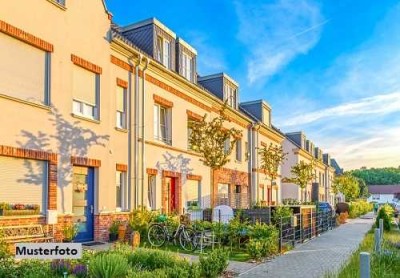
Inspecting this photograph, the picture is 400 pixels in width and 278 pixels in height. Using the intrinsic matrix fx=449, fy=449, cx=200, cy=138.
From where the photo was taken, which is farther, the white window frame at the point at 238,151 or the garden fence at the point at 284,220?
the white window frame at the point at 238,151

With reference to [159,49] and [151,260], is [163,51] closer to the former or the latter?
[159,49]

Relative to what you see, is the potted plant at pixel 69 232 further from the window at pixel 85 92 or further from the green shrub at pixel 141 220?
the window at pixel 85 92

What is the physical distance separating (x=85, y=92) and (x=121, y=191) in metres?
4.13

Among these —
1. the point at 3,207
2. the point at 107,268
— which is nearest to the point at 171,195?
the point at 3,207

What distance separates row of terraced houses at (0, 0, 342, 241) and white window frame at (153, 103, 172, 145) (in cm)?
5

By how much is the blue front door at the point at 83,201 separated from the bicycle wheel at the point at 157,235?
201 centimetres

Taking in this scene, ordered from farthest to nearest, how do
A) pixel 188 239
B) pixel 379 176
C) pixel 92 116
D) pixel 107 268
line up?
pixel 379 176 < pixel 92 116 < pixel 188 239 < pixel 107 268

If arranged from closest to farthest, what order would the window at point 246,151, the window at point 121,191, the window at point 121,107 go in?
the window at point 121,191 < the window at point 121,107 < the window at point 246,151

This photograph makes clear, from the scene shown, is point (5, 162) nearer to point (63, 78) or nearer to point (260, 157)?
point (63, 78)

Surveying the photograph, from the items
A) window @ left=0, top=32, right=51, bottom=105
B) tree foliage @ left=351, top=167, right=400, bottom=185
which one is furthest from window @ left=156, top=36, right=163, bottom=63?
tree foliage @ left=351, top=167, right=400, bottom=185

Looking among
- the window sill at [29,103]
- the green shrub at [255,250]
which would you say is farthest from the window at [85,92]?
the green shrub at [255,250]

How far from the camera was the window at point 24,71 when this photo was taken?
12.2 metres

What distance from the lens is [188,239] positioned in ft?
47.1

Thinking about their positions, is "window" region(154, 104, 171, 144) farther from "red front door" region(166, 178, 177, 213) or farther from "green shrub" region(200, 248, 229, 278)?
"green shrub" region(200, 248, 229, 278)
